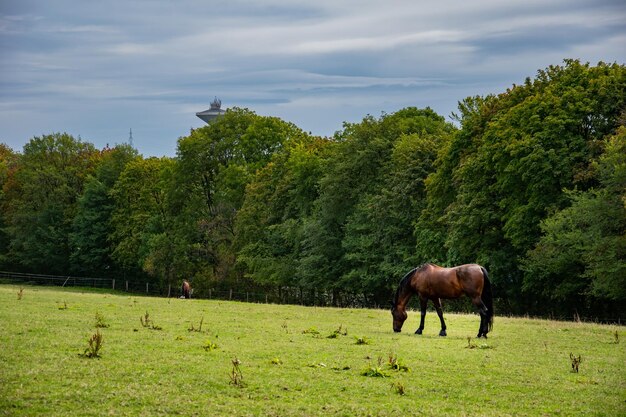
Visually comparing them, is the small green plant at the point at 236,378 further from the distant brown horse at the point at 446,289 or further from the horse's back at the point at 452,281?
the horse's back at the point at 452,281

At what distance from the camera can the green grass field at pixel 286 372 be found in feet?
41.9

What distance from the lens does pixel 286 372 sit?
16000 mm

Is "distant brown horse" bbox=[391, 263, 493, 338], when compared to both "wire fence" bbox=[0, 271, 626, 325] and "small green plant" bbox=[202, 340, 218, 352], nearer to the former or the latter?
"small green plant" bbox=[202, 340, 218, 352]

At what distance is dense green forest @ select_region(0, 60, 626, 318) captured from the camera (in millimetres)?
46062

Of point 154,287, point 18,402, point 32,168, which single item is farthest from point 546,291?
point 32,168

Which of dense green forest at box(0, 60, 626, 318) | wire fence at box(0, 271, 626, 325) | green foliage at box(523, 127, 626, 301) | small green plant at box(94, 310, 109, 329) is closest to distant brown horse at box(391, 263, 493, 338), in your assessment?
small green plant at box(94, 310, 109, 329)

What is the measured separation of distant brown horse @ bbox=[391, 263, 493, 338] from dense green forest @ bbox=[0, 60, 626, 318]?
57.2 feet

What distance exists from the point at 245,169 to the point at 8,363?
211 feet

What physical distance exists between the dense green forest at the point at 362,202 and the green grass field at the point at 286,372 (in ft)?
71.2

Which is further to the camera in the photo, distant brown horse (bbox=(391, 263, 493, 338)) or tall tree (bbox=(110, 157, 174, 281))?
tall tree (bbox=(110, 157, 174, 281))

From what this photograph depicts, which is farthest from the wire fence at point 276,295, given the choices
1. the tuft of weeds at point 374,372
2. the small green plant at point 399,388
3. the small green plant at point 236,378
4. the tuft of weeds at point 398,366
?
the small green plant at point 236,378

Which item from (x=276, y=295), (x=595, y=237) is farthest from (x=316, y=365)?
(x=276, y=295)

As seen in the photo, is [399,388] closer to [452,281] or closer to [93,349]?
[93,349]

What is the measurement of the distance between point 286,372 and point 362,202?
4770cm
